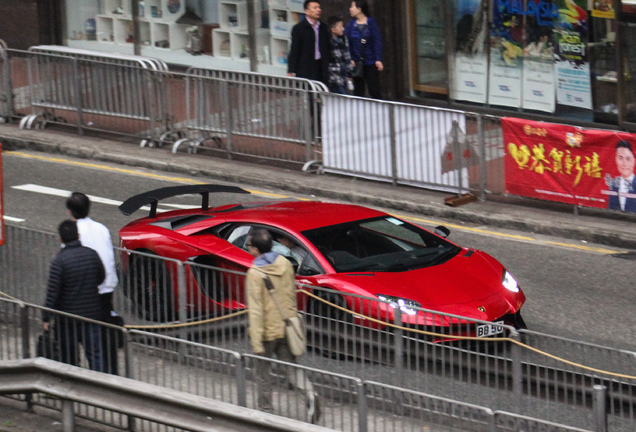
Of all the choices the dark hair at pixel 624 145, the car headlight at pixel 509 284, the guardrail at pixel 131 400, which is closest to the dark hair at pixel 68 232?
the guardrail at pixel 131 400

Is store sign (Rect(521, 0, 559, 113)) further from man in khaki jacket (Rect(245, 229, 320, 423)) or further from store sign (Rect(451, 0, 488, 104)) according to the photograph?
man in khaki jacket (Rect(245, 229, 320, 423))

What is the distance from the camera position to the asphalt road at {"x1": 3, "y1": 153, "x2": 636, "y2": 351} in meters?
11.3

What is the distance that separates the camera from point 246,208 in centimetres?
1162

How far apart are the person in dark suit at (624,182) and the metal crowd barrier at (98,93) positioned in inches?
292

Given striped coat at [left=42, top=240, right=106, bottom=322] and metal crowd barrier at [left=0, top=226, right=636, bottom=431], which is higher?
striped coat at [left=42, top=240, right=106, bottom=322]

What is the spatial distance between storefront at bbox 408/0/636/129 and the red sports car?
867cm

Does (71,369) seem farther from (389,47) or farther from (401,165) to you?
(389,47)

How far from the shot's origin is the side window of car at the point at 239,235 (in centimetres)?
1089

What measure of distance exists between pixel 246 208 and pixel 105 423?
11.8 feet

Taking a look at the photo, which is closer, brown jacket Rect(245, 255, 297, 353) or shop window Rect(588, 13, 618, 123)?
brown jacket Rect(245, 255, 297, 353)

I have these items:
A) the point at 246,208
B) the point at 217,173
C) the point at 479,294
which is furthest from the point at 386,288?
the point at 217,173

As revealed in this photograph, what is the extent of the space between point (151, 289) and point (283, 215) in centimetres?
163

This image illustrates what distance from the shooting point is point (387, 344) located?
840 cm

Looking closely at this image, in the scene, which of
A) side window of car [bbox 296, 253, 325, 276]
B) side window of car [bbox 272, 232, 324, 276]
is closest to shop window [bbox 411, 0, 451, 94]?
side window of car [bbox 272, 232, 324, 276]
